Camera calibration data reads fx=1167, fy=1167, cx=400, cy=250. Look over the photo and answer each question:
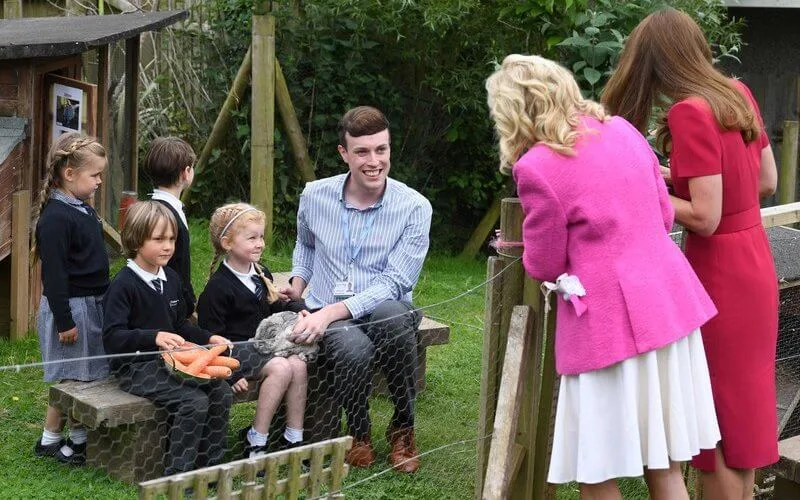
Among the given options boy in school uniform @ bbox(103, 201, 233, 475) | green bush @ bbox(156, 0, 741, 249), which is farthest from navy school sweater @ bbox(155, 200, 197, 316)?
green bush @ bbox(156, 0, 741, 249)

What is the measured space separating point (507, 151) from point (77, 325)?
2135 mm

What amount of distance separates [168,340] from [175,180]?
1.05 m

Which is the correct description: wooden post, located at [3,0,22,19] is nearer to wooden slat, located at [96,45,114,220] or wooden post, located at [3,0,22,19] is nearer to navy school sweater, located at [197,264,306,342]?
wooden slat, located at [96,45,114,220]

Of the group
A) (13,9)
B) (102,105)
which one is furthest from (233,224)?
(13,9)

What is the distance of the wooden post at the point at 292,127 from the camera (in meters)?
8.05

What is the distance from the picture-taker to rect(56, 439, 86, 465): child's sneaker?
4.46 m

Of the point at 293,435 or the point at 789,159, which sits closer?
the point at 293,435

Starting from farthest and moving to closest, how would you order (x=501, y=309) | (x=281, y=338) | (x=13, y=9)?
(x=13, y=9)
(x=281, y=338)
(x=501, y=309)

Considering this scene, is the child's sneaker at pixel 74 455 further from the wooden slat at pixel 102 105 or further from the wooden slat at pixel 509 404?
the wooden slat at pixel 102 105

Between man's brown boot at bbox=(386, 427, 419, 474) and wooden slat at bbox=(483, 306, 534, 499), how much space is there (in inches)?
40.4

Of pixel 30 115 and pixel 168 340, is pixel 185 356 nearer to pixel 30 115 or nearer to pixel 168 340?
Result: pixel 168 340

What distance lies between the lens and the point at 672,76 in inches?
139

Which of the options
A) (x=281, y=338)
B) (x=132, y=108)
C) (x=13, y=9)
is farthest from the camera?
(x=13, y=9)

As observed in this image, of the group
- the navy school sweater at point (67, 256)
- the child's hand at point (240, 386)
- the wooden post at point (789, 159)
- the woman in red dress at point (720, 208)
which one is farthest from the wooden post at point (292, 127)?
the woman in red dress at point (720, 208)
